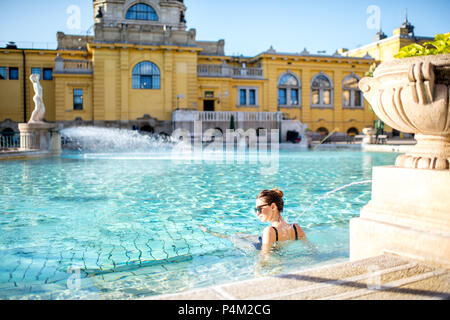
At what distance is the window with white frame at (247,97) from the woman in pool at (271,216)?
34.9 metres

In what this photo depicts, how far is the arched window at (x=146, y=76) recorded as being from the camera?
34750 millimetres

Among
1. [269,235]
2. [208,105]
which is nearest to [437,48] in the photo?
[269,235]

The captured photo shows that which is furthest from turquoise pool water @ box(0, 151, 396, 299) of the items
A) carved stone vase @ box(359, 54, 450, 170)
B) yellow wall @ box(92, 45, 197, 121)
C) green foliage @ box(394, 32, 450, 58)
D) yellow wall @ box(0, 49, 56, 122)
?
yellow wall @ box(0, 49, 56, 122)

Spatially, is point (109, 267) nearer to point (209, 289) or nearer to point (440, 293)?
point (209, 289)

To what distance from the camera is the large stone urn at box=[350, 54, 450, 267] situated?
2768 millimetres

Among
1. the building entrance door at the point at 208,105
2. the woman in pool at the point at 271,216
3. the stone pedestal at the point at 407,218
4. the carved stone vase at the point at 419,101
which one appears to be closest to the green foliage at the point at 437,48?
the carved stone vase at the point at 419,101

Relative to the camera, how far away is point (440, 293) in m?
2.26

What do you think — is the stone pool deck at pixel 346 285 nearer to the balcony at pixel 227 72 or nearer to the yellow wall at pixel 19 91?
the balcony at pixel 227 72

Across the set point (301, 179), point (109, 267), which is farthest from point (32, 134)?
point (109, 267)

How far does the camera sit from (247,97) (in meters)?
39.1

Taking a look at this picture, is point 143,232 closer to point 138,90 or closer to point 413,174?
point 413,174

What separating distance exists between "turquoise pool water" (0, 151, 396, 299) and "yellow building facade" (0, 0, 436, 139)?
2547 cm

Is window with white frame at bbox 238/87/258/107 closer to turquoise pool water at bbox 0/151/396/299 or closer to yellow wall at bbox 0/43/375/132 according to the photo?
yellow wall at bbox 0/43/375/132

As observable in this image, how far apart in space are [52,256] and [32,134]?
16.3m
